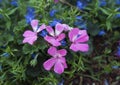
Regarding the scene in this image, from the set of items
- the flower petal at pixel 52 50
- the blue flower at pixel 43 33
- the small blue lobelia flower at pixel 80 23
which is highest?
the blue flower at pixel 43 33

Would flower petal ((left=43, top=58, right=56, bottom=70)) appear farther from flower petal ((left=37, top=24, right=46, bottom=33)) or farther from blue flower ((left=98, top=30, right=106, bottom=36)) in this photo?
blue flower ((left=98, top=30, right=106, bottom=36))

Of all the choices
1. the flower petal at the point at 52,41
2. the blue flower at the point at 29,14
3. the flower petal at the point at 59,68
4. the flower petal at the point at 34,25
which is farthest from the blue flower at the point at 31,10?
the flower petal at the point at 59,68

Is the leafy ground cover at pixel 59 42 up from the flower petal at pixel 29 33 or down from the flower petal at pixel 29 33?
down

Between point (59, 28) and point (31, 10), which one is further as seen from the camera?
point (31, 10)

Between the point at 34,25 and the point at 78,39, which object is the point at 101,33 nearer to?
the point at 78,39

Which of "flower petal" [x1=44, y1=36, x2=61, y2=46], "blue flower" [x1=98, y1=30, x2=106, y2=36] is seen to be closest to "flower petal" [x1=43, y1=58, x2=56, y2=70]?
"flower petal" [x1=44, y1=36, x2=61, y2=46]

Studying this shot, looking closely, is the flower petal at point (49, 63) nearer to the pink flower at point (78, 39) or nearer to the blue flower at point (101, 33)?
the pink flower at point (78, 39)

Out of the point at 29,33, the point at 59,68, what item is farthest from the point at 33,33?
the point at 59,68
